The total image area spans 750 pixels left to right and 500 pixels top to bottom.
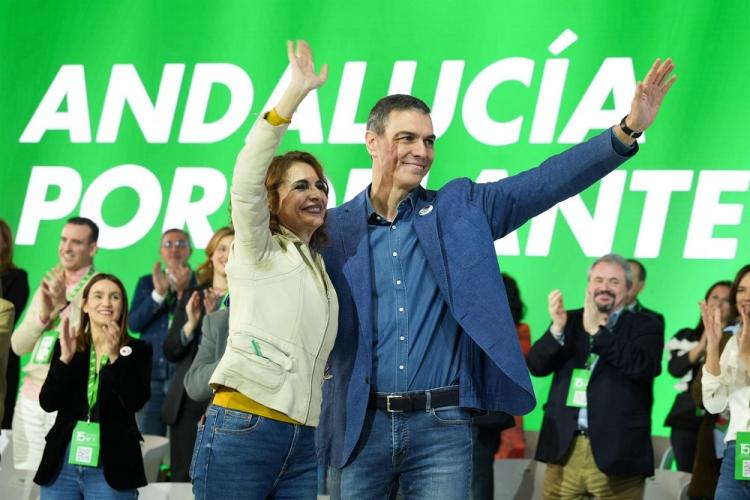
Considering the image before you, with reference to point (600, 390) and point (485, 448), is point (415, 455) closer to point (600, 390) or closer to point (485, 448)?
point (600, 390)

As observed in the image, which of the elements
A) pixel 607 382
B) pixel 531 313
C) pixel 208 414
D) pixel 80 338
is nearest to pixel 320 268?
pixel 208 414

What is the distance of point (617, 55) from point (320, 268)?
5.34 m

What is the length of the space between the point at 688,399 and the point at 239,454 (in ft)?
13.5

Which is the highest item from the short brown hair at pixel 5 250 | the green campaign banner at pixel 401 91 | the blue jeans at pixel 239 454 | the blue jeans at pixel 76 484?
the green campaign banner at pixel 401 91

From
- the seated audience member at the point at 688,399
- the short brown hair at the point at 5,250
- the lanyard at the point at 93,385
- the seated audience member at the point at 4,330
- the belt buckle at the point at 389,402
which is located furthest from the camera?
the short brown hair at the point at 5,250

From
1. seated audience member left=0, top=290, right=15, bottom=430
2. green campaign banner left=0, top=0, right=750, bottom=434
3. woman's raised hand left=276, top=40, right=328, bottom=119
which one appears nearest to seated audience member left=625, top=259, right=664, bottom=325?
green campaign banner left=0, top=0, right=750, bottom=434

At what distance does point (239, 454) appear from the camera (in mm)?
2979

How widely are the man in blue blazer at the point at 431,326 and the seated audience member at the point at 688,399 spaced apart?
341cm

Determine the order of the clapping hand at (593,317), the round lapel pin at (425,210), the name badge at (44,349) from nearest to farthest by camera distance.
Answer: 1. the round lapel pin at (425,210)
2. the clapping hand at (593,317)
3. the name badge at (44,349)

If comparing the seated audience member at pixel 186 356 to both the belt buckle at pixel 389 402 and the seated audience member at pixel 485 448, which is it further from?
the belt buckle at pixel 389 402

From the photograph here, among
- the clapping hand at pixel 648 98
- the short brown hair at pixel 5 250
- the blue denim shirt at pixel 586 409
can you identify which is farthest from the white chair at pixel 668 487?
the short brown hair at pixel 5 250

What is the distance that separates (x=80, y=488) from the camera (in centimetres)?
472

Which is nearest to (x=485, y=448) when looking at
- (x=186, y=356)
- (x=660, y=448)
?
(x=660, y=448)

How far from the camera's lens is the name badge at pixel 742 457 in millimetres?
4625
